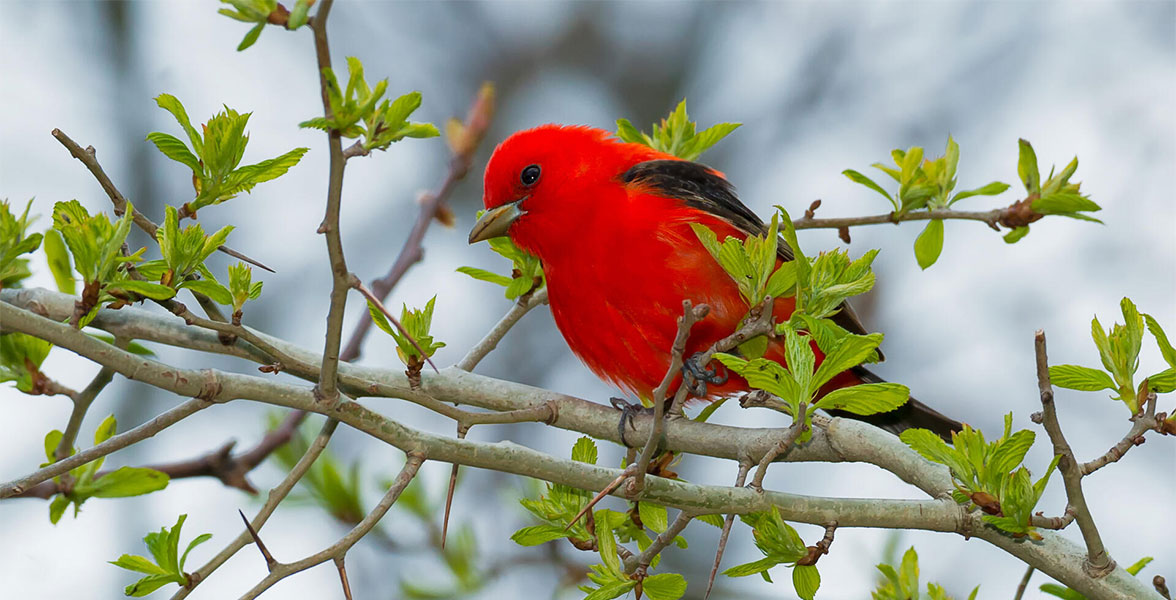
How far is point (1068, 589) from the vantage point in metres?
3.08

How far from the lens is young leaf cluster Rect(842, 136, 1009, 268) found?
3.39 meters

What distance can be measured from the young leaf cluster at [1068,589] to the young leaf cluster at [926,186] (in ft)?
3.30

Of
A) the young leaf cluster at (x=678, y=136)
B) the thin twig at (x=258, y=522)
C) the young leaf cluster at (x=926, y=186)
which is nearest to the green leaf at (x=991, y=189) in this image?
the young leaf cluster at (x=926, y=186)

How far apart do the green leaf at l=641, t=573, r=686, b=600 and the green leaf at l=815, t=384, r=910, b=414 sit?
59 cm

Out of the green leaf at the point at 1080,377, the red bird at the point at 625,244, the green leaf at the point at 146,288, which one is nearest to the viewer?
the green leaf at the point at 146,288

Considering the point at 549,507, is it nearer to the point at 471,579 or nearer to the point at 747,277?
the point at 747,277

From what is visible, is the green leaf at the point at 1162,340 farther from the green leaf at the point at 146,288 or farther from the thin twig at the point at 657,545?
the green leaf at the point at 146,288

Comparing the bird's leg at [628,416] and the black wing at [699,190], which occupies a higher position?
the black wing at [699,190]

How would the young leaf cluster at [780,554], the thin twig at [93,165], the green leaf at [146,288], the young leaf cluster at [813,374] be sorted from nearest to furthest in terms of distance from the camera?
the thin twig at [93,165], the green leaf at [146,288], the young leaf cluster at [813,374], the young leaf cluster at [780,554]

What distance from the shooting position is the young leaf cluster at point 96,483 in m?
3.01

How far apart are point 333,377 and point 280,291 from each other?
24.1ft

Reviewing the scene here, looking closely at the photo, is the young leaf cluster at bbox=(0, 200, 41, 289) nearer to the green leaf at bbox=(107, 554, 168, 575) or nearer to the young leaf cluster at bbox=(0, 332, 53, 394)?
the young leaf cluster at bbox=(0, 332, 53, 394)

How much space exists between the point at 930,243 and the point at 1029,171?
0.36 meters

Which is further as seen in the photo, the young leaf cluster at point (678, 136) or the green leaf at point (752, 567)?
the young leaf cluster at point (678, 136)
